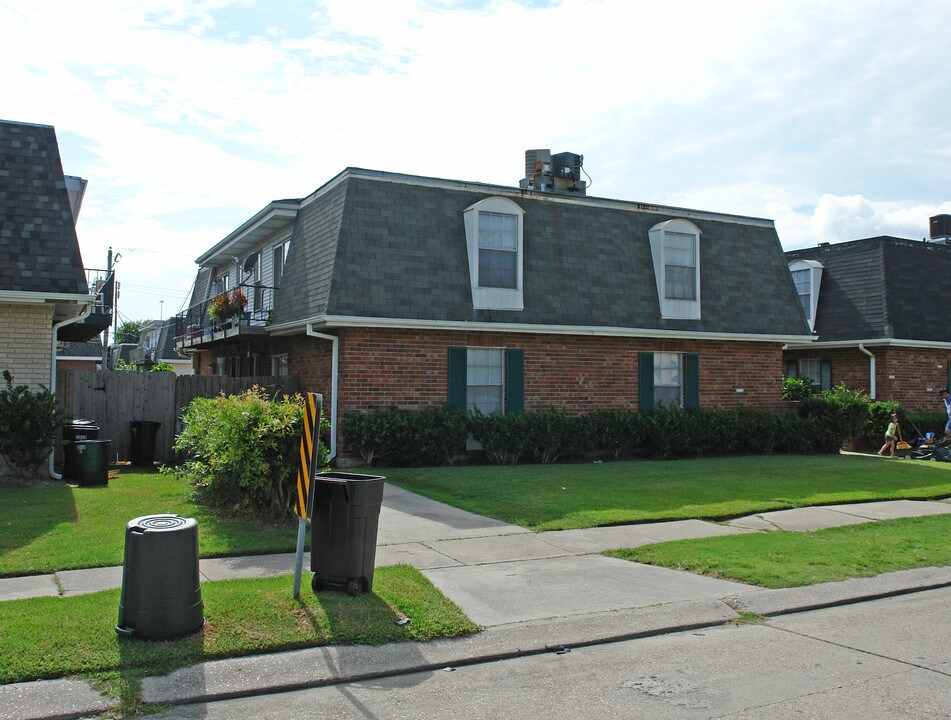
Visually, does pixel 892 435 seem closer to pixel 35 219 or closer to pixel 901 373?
pixel 901 373

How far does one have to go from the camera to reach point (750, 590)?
25.2 ft

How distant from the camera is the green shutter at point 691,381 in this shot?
1950cm

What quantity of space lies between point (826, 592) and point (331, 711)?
4864 mm

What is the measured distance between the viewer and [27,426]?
1248 cm

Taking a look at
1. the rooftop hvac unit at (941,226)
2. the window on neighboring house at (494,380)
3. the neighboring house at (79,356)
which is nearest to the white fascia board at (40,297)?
the window on neighboring house at (494,380)

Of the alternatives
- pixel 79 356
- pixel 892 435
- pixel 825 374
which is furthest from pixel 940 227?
pixel 79 356

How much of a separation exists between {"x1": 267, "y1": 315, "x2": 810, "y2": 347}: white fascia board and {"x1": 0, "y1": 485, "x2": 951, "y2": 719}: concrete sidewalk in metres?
5.32

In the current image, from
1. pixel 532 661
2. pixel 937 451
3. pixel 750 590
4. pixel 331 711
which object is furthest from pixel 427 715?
pixel 937 451

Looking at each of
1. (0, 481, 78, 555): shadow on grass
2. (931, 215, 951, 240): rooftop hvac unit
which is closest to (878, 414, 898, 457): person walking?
(931, 215, 951, 240): rooftop hvac unit

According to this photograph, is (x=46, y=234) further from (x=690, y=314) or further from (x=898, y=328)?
(x=898, y=328)

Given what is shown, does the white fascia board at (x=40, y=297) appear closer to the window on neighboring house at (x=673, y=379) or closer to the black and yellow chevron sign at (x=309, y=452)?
the black and yellow chevron sign at (x=309, y=452)

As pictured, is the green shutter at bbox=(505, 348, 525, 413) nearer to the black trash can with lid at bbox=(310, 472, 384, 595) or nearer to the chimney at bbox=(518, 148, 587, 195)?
the chimney at bbox=(518, 148, 587, 195)

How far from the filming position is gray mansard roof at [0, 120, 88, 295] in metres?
13.2

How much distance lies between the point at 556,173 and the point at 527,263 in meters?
4.39
